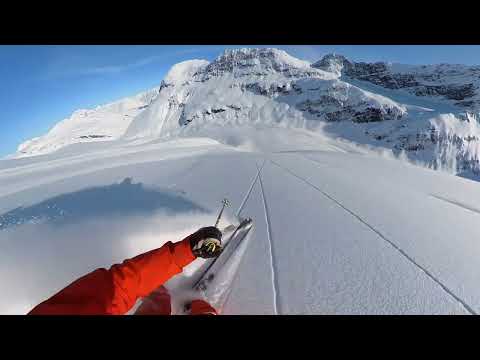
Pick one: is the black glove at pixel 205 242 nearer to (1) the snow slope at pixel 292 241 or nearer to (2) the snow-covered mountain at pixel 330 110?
(1) the snow slope at pixel 292 241

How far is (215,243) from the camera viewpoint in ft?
9.77

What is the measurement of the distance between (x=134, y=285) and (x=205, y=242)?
71 cm

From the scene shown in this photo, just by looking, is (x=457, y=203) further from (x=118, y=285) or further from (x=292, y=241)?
(x=118, y=285)

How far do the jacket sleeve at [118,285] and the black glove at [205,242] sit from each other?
2.2 inches

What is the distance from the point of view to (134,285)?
2506 millimetres

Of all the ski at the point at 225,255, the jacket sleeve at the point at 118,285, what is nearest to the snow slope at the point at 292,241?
the ski at the point at 225,255

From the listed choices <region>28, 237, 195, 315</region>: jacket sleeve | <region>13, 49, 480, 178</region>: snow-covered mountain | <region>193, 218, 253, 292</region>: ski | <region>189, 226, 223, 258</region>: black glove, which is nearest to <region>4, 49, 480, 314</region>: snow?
<region>193, 218, 253, 292</region>: ski

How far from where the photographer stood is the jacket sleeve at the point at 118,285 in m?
1.98

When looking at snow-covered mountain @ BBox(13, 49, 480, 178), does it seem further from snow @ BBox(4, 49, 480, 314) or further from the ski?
the ski

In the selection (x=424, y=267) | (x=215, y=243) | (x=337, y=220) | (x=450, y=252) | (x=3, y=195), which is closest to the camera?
(x=215, y=243)
